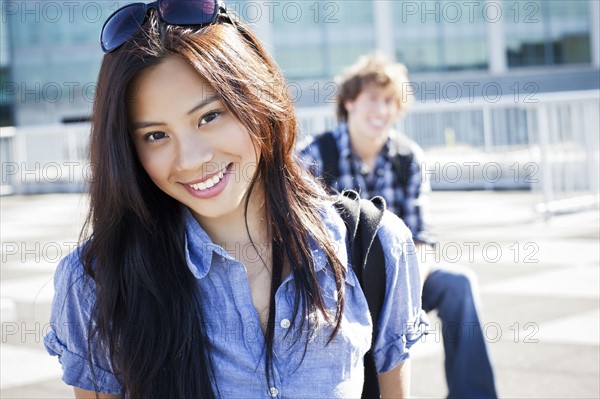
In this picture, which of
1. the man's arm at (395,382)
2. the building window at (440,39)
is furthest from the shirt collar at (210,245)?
the building window at (440,39)

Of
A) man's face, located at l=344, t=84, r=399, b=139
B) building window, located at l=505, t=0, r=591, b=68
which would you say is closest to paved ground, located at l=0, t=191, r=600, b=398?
man's face, located at l=344, t=84, r=399, b=139

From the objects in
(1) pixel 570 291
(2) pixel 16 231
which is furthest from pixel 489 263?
(2) pixel 16 231

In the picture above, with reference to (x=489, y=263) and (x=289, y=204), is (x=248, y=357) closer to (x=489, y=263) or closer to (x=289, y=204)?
(x=289, y=204)

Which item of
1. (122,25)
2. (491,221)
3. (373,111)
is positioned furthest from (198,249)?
(491,221)

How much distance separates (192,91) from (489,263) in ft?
16.1

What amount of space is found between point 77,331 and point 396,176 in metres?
2.40

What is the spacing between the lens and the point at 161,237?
1809 mm

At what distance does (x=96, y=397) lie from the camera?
1.75m

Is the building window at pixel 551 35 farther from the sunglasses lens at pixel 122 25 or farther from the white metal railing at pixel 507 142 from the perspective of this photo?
the sunglasses lens at pixel 122 25

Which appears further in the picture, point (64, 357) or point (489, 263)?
point (489, 263)

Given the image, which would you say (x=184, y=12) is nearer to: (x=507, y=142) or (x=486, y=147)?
(x=486, y=147)

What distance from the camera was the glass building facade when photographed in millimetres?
36344

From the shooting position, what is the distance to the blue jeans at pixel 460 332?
10.7ft

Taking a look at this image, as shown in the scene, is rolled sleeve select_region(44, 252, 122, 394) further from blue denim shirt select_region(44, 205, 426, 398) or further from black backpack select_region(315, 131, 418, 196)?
black backpack select_region(315, 131, 418, 196)
